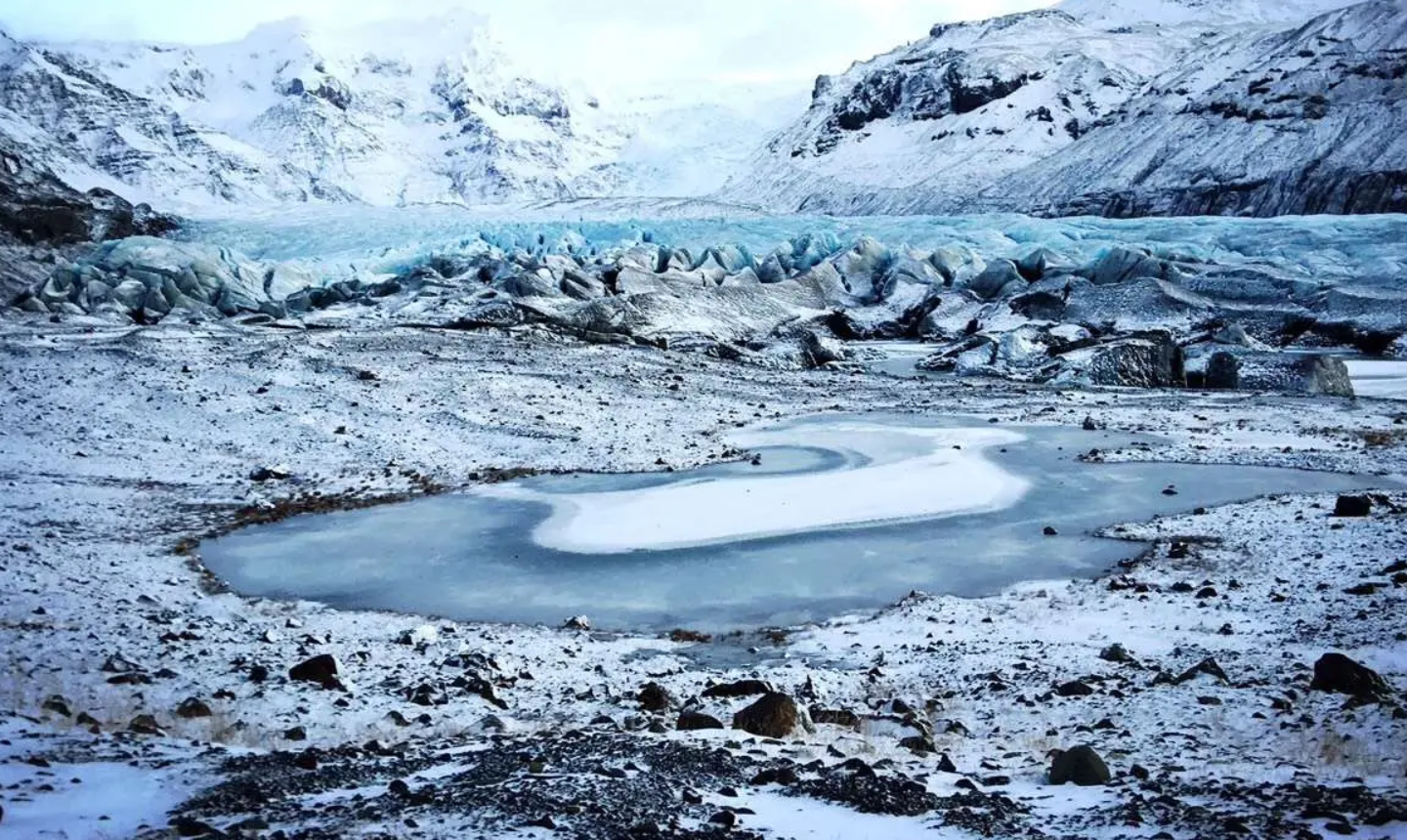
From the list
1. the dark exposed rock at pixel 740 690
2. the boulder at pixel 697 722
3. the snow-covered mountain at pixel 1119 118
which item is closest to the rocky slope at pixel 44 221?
the dark exposed rock at pixel 740 690

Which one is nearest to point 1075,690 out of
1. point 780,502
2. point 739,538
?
point 739,538

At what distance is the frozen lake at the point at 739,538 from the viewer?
8.95m

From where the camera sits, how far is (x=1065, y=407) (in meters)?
18.8

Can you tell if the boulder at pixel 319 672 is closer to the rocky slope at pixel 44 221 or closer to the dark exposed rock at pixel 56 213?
the rocky slope at pixel 44 221

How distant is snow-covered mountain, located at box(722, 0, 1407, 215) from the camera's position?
7619 cm

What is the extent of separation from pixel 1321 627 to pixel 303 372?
14.9 meters

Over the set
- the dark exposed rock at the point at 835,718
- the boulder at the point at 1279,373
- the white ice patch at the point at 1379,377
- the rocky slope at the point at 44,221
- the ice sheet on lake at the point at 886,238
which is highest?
the rocky slope at the point at 44,221

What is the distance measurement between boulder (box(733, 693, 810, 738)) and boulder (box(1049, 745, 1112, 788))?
1358 mm

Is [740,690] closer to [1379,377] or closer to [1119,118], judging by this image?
[1379,377]

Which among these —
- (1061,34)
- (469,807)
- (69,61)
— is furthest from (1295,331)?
(69,61)

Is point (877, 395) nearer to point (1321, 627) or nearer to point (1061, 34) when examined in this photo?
point (1321, 627)

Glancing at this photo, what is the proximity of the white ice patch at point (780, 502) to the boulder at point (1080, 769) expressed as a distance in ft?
18.9

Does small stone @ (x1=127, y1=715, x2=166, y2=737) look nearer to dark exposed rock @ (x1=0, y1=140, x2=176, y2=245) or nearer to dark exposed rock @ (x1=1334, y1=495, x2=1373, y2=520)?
dark exposed rock @ (x1=1334, y1=495, x2=1373, y2=520)

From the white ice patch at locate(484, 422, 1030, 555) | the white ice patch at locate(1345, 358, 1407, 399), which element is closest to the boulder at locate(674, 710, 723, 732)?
the white ice patch at locate(484, 422, 1030, 555)
